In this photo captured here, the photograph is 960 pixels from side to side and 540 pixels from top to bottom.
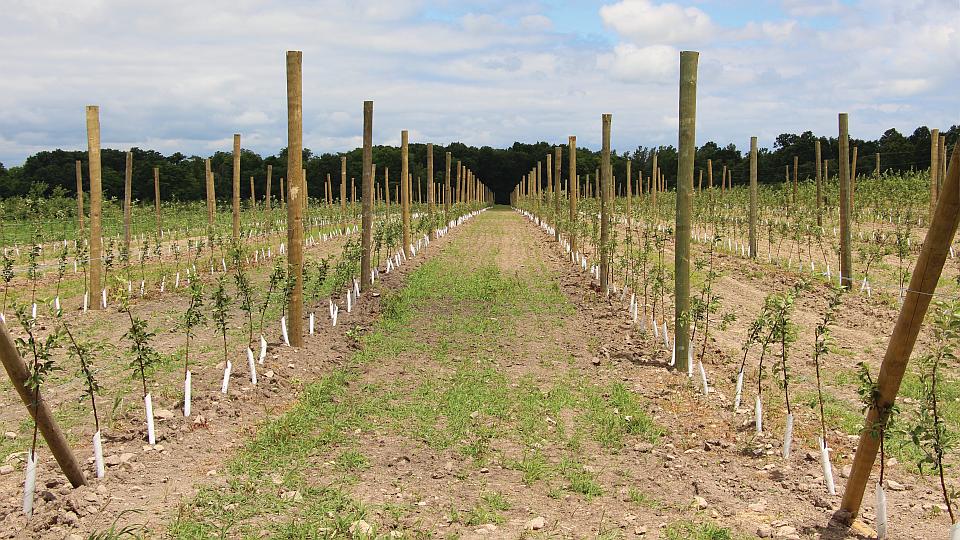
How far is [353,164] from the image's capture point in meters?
82.8

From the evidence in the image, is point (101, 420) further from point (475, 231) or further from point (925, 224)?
point (475, 231)

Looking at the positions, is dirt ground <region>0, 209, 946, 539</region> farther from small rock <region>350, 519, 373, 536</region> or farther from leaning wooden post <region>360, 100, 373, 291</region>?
leaning wooden post <region>360, 100, 373, 291</region>

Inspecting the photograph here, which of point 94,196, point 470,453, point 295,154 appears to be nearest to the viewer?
point 470,453

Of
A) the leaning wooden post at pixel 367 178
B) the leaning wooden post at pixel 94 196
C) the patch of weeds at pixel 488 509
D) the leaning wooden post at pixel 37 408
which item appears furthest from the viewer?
the leaning wooden post at pixel 367 178

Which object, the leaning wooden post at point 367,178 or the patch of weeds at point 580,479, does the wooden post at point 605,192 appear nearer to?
the leaning wooden post at point 367,178

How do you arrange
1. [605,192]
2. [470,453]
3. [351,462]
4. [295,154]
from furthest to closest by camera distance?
[605,192] < [295,154] < [470,453] < [351,462]

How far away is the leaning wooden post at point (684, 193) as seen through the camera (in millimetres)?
→ 8938

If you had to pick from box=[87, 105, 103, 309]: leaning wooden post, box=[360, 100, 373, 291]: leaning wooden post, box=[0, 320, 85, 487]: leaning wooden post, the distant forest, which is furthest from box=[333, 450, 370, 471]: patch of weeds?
the distant forest

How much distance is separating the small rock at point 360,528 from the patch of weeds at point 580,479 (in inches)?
63.9

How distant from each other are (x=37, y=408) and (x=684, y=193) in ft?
22.4

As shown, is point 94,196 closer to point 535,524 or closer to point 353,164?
point 535,524

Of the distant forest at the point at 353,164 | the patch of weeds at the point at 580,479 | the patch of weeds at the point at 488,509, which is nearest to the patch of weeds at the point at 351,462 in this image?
the patch of weeds at the point at 488,509

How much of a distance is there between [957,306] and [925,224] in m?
21.5

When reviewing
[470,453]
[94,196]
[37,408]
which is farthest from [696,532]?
[94,196]
